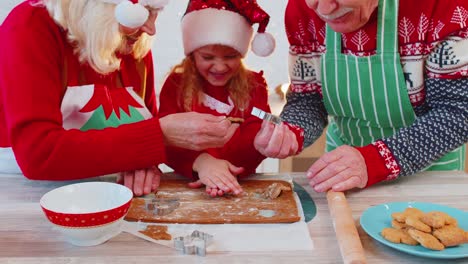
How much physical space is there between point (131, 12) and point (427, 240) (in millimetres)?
794

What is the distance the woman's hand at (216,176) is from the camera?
125 centimetres

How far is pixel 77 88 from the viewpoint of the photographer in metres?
1.35

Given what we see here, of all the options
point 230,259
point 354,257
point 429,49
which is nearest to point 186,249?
point 230,259

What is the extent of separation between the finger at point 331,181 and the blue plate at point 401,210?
123 mm

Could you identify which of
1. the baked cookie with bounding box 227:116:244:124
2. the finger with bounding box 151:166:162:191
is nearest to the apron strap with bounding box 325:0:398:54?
the baked cookie with bounding box 227:116:244:124

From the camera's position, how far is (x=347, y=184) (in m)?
1.23

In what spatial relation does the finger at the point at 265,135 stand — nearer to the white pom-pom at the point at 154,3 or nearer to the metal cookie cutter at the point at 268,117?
the metal cookie cutter at the point at 268,117

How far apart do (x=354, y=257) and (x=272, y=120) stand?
0.50 m

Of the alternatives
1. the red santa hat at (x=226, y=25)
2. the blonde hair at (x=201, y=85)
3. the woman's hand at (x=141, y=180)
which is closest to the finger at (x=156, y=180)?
the woman's hand at (x=141, y=180)

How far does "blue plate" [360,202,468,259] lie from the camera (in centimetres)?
94

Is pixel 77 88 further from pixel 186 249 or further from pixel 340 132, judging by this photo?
pixel 340 132

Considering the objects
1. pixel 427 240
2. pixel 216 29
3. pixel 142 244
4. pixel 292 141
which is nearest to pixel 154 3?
pixel 216 29

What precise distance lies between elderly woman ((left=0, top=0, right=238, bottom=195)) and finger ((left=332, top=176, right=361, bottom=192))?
1.01ft

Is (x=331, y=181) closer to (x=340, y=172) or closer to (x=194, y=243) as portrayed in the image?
(x=340, y=172)
